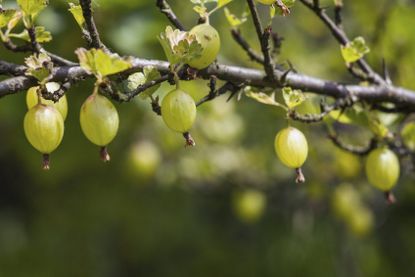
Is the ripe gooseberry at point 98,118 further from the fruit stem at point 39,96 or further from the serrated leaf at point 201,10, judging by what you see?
the serrated leaf at point 201,10

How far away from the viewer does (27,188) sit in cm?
418

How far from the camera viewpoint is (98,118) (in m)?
1.08

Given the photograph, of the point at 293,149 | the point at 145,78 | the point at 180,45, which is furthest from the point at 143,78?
the point at 293,149

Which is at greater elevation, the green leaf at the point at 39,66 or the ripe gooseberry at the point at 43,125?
the green leaf at the point at 39,66

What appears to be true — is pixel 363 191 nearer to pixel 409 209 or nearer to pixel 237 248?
pixel 409 209

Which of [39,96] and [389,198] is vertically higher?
[39,96]

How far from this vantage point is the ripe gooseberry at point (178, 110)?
3.71 feet

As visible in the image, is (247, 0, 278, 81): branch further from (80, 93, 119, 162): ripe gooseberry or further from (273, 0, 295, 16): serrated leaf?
(80, 93, 119, 162): ripe gooseberry

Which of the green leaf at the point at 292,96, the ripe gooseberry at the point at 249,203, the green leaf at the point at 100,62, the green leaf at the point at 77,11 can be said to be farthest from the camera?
the ripe gooseberry at the point at 249,203

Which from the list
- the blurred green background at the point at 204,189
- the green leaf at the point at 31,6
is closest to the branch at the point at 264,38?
the green leaf at the point at 31,6

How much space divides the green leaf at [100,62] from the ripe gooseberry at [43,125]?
103 mm

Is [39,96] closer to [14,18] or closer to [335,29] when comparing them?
[14,18]

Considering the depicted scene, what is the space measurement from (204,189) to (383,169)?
2152mm

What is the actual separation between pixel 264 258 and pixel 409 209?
1.08 metres
